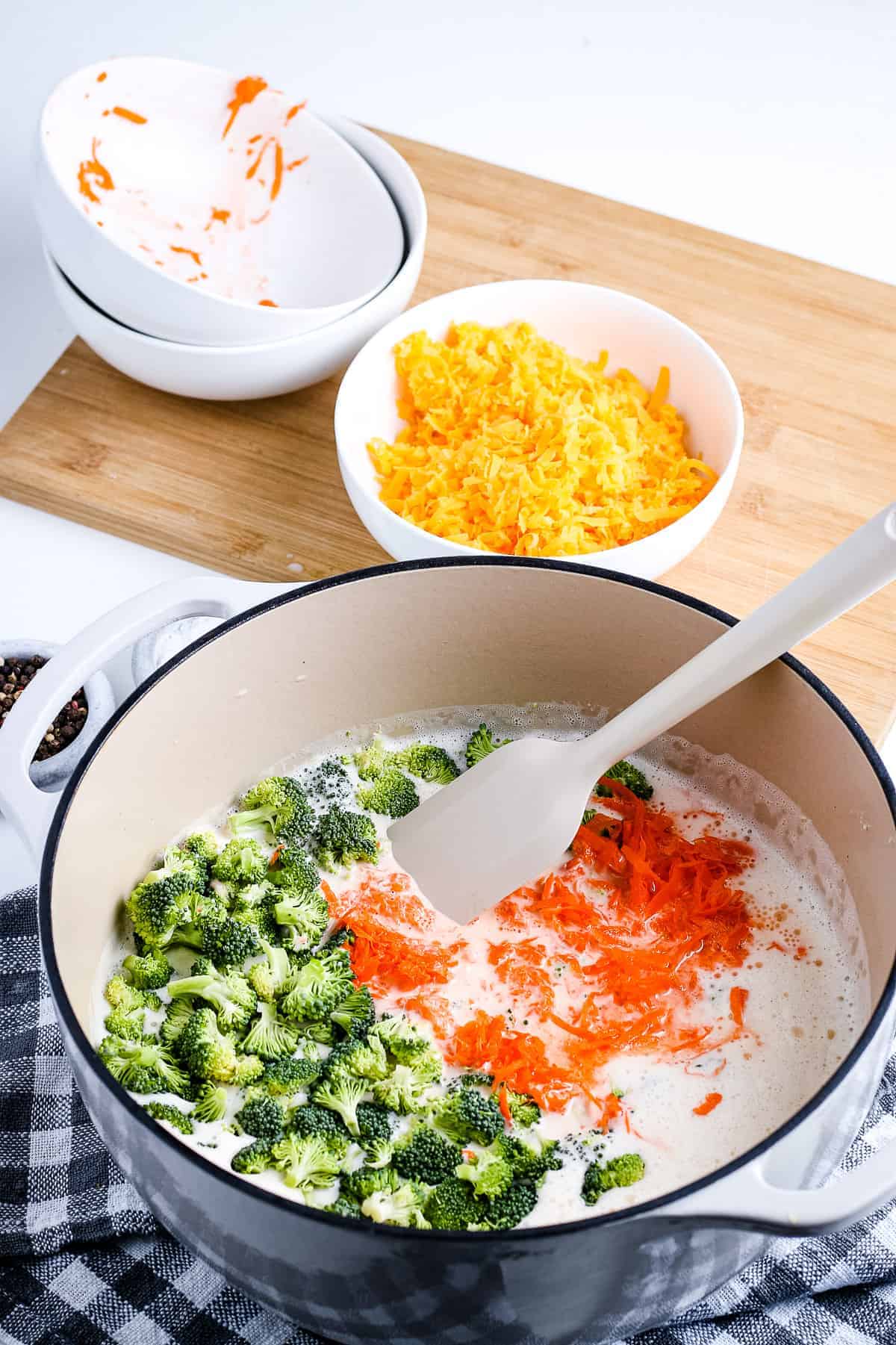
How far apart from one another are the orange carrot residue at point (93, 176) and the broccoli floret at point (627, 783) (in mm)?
1214

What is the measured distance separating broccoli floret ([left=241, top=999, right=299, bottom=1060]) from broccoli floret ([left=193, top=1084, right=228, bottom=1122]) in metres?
0.05

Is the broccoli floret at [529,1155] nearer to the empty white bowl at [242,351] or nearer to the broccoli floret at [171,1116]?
the broccoli floret at [171,1116]

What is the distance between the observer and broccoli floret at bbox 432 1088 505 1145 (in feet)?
4.05

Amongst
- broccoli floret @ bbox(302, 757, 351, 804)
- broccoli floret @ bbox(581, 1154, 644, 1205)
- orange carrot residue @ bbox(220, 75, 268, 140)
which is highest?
orange carrot residue @ bbox(220, 75, 268, 140)

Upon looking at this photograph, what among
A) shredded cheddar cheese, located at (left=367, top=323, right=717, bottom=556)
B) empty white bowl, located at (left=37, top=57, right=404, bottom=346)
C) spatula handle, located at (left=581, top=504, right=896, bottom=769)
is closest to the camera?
spatula handle, located at (left=581, top=504, right=896, bottom=769)

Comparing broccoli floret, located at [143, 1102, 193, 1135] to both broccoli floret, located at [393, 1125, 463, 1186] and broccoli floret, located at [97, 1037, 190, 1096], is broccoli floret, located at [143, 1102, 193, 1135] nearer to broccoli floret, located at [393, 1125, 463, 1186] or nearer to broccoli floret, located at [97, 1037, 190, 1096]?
broccoli floret, located at [97, 1037, 190, 1096]

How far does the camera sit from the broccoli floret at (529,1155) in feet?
3.98

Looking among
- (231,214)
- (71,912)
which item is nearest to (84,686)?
(71,912)

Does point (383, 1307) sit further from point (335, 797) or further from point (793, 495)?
point (793, 495)

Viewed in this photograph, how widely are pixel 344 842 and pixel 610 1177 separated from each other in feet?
1.49

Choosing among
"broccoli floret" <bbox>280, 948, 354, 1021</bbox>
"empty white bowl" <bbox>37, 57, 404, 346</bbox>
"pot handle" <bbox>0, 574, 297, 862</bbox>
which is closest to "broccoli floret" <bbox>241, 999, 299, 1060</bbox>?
"broccoli floret" <bbox>280, 948, 354, 1021</bbox>

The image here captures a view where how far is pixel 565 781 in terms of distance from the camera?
138cm

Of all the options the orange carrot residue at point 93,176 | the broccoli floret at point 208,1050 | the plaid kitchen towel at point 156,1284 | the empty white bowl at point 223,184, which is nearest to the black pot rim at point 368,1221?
the broccoli floret at point 208,1050

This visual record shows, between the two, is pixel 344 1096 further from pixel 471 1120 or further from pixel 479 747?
Result: pixel 479 747
